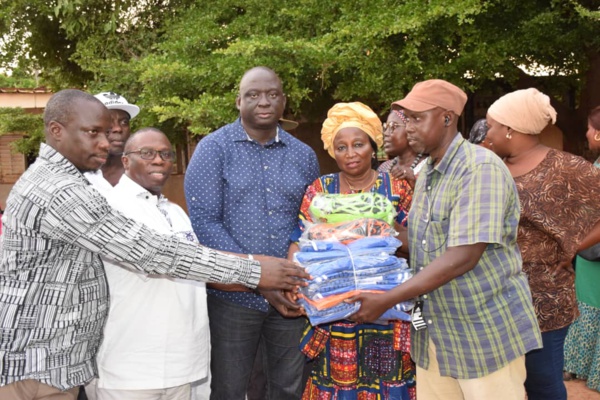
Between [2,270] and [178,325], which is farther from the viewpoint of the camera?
[178,325]

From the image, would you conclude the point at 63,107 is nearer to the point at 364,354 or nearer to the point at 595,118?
the point at 364,354

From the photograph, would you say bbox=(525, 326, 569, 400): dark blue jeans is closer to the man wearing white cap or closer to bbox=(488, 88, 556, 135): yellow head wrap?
bbox=(488, 88, 556, 135): yellow head wrap

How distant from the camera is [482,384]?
8.98 ft

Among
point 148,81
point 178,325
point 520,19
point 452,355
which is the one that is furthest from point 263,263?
point 520,19

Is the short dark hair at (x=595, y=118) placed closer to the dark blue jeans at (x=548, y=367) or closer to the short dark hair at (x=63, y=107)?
Result: the dark blue jeans at (x=548, y=367)

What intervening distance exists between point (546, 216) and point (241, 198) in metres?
1.66

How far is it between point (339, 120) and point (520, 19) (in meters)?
5.92

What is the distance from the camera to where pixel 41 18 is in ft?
35.5

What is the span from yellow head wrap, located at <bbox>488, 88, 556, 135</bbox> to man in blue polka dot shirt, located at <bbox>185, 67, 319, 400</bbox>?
3.96 ft

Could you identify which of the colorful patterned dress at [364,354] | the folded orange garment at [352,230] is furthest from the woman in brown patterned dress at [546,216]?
the folded orange garment at [352,230]

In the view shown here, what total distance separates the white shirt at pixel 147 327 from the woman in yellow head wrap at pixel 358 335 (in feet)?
2.18

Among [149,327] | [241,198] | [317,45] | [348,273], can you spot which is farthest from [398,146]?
[317,45]

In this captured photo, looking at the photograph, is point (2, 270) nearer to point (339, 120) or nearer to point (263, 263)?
point (263, 263)

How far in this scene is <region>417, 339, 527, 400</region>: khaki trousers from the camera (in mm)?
2736
